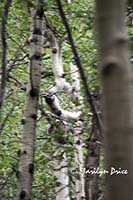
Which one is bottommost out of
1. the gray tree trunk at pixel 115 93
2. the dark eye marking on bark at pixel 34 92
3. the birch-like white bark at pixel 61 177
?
the gray tree trunk at pixel 115 93

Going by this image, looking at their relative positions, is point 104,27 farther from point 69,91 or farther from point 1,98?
point 69,91

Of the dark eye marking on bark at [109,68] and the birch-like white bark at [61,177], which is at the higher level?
the birch-like white bark at [61,177]

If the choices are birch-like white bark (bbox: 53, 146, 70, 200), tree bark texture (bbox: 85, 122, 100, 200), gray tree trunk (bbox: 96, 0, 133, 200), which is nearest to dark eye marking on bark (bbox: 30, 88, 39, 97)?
birch-like white bark (bbox: 53, 146, 70, 200)

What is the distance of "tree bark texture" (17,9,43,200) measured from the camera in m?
3.55

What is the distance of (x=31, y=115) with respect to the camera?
367 centimetres

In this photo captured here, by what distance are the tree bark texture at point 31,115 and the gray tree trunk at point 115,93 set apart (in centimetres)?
244

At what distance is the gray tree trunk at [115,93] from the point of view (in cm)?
112

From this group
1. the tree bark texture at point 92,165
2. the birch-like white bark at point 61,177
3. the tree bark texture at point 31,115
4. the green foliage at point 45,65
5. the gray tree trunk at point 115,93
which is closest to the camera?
the gray tree trunk at point 115,93

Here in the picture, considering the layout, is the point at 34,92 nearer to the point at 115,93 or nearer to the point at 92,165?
the point at 115,93

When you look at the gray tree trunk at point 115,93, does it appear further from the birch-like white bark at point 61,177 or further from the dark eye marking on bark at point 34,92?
the birch-like white bark at point 61,177

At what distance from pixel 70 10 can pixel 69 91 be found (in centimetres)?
126

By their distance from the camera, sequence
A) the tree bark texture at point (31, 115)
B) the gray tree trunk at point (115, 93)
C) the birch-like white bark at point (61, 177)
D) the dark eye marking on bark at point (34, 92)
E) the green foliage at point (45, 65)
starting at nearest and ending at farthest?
the gray tree trunk at point (115, 93) < the tree bark texture at point (31, 115) < the dark eye marking on bark at point (34, 92) < the green foliage at point (45, 65) < the birch-like white bark at point (61, 177)

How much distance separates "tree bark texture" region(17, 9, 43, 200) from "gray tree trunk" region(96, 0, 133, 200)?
2436 millimetres

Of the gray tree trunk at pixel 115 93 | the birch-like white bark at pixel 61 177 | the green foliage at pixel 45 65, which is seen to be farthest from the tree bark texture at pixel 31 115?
the gray tree trunk at pixel 115 93
